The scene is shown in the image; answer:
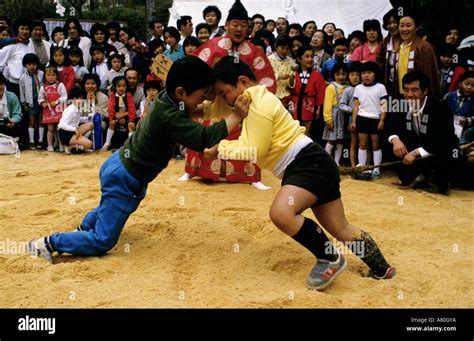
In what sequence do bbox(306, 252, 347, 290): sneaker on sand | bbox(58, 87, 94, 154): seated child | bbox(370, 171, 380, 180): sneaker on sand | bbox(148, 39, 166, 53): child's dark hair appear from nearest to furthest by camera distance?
bbox(306, 252, 347, 290): sneaker on sand < bbox(370, 171, 380, 180): sneaker on sand < bbox(58, 87, 94, 154): seated child < bbox(148, 39, 166, 53): child's dark hair

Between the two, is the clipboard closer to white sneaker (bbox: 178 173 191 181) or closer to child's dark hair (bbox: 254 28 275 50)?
white sneaker (bbox: 178 173 191 181)

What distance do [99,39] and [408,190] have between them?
5.31 meters

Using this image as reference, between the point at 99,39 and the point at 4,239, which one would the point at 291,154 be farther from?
the point at 99,39

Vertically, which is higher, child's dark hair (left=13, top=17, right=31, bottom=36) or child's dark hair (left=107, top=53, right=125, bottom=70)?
child's dark hair (left=13, top=17, right=31, bottom=36)

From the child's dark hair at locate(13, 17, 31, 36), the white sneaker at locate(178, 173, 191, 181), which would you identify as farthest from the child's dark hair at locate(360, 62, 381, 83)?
the child's dark hair at locate(13, 17, 31, 36)

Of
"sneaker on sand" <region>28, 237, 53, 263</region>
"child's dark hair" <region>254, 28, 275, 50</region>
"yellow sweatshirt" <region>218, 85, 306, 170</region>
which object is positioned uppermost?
"child's dark hair" <region>254, 28, 275, 50</region>

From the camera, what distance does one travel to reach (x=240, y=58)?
15.8ft

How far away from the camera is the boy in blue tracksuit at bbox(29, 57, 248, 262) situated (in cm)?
292

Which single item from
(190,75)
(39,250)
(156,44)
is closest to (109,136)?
(156,44)

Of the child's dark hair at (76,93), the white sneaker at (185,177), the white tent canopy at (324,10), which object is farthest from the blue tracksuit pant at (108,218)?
the white tent canopy at (324,10)

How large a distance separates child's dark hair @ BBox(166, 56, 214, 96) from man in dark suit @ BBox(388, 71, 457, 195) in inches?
110

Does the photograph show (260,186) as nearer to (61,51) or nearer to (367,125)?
(367,125)

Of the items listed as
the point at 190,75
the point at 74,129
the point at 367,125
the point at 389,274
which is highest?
the point at 190,75

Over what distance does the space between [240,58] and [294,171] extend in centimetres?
223
